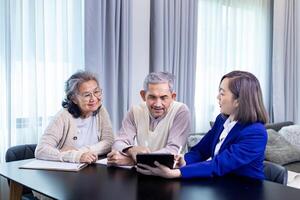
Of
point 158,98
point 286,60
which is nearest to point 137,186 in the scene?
point 158,98

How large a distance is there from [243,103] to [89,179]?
719 mm

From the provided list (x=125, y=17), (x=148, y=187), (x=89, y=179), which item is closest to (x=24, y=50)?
(x=125, y=17)

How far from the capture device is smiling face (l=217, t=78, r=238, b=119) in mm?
1521

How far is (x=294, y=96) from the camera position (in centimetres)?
468

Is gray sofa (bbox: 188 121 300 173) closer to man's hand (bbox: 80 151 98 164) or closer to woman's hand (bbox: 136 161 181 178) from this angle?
man's hand (bbox: 80 151 98 164)

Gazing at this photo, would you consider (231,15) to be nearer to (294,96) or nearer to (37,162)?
(294,96)

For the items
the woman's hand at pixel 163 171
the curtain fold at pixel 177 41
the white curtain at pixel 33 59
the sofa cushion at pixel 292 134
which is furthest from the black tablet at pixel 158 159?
the sofa cushion at pixel 292 134

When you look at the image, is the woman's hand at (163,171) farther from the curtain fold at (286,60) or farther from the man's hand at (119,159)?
the curtain fold at (286,60)

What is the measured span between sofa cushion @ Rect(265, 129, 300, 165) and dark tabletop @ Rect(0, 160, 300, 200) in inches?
79.0

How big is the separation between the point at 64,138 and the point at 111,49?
1133 millimetres

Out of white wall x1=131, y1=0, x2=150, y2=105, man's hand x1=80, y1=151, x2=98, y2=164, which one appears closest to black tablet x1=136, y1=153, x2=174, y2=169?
man's hand x1=80, y1=151, x2=98, y2=164

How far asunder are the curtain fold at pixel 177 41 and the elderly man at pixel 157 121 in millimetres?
1317

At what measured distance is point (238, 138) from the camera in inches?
58.1

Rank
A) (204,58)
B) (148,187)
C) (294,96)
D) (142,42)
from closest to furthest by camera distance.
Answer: (148,187)
(142,42)
(204,58)
(294,96)
